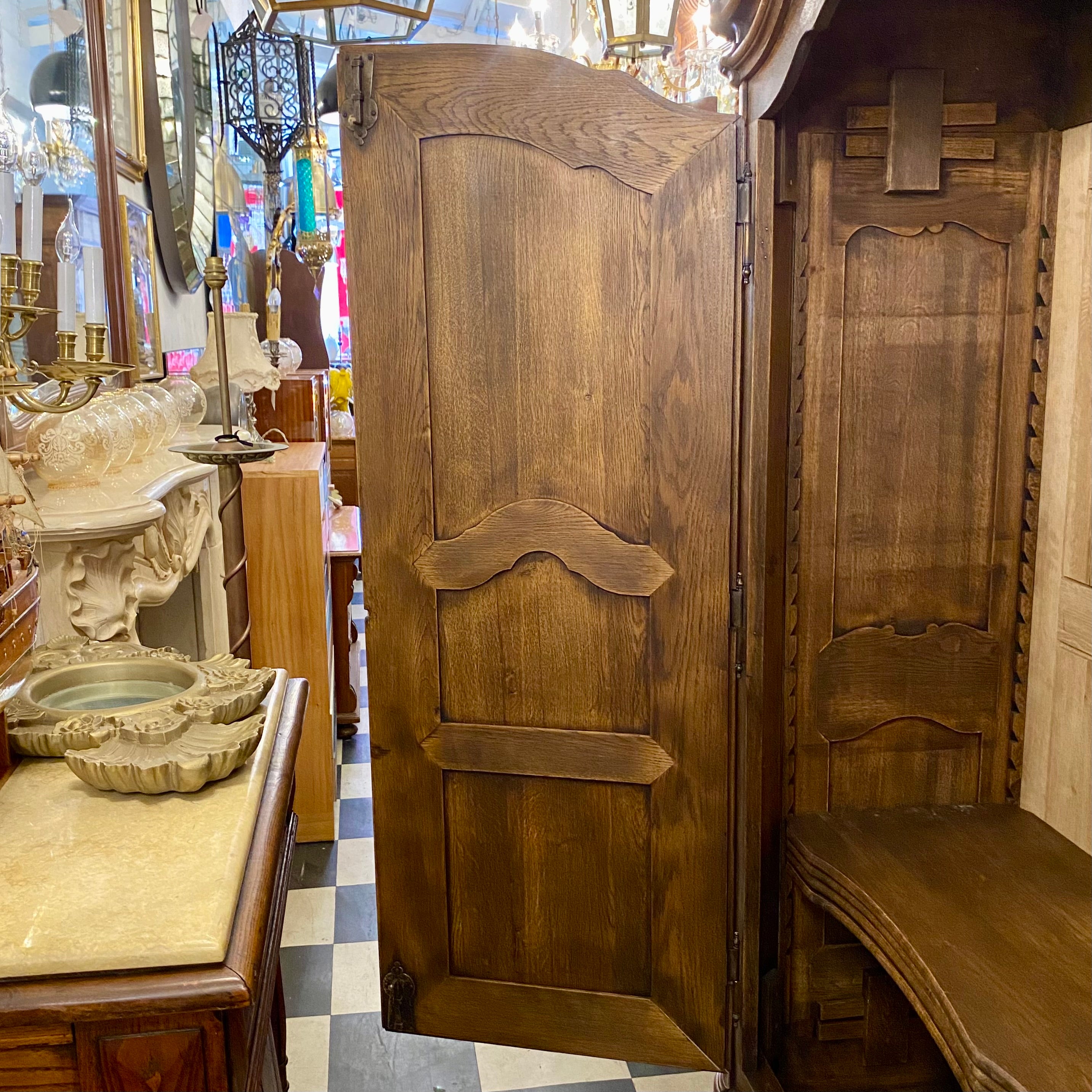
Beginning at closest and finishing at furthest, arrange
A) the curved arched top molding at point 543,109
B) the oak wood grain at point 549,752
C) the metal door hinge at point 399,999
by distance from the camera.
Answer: the curved arched top molding at point 543,109, the oak wood grain at point 549,752, the metal door hinge at point 399,999

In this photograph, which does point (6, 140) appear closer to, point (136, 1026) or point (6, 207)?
point (6, 207)

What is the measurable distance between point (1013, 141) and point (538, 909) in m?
1.90

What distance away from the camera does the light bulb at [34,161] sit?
6.63 feet

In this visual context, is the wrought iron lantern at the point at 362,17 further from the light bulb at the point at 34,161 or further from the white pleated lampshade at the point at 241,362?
the white pleated lampshade at the point at 241,362

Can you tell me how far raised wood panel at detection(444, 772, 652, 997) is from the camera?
229 cm

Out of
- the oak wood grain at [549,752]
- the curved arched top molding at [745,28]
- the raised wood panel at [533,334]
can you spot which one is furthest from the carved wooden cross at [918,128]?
the oak wood grain at [549,752]

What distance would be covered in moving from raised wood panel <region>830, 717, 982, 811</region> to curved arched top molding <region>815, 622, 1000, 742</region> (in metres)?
0.03

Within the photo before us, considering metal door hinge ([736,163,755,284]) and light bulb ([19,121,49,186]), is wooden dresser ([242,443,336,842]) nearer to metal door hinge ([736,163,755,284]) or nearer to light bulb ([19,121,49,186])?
light bulb ([19,121,49,186])

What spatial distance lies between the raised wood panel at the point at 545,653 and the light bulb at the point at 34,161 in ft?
3.80

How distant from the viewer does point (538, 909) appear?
2350mm

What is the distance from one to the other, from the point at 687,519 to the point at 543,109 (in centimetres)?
85

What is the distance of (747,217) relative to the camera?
2.03m

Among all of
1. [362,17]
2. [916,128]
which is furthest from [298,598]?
[916,128]

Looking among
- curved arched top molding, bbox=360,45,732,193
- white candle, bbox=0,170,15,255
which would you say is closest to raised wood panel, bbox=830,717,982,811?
curved arched top molding, bbox=360,45,732,193
